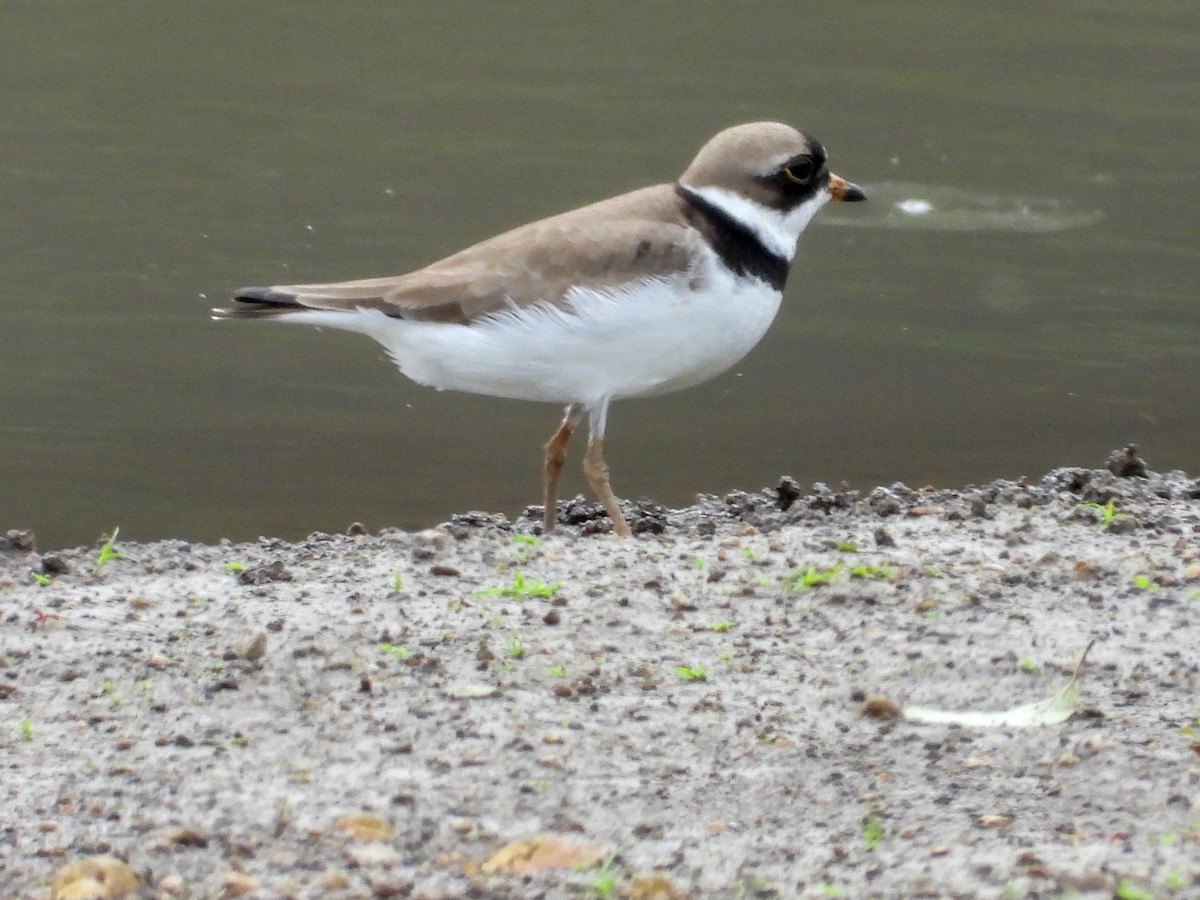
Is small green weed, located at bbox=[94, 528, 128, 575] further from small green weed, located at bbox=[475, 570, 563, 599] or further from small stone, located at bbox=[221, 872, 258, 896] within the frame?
small stone, located at bbox=[221, 872, 258, 896]

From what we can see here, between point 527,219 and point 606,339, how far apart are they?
18.9 feet

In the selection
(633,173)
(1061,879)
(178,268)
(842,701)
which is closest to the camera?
(1061,879)

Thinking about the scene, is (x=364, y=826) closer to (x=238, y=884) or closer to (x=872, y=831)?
(x=238, y=884)

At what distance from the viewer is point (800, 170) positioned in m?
6.77

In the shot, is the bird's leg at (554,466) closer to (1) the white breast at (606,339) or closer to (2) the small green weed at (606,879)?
(1) the white breast at (606,339)

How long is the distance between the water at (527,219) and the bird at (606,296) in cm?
150

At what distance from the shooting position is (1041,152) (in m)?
14.1

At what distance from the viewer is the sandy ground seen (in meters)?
3.59

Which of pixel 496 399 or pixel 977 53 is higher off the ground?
pixel 977 53

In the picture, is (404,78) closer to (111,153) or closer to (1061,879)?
(111,153)

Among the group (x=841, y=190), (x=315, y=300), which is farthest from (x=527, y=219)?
(x=315, y=300)

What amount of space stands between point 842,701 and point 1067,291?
23.1 ft

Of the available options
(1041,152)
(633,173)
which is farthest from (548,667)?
(1041,152)

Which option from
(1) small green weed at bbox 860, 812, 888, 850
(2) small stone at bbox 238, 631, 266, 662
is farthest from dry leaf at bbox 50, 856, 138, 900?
(1) small green weed at bbox 860, 812, 888, 850
